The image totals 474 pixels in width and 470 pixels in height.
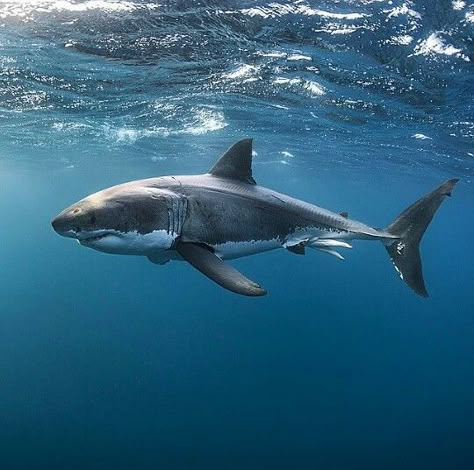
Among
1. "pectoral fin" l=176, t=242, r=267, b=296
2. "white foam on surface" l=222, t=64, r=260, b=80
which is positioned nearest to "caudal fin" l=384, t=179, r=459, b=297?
"pectoral fin" l=176, t=242, r=267, b=296

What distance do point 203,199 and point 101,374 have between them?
20834 mm

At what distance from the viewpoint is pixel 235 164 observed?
6.28 m

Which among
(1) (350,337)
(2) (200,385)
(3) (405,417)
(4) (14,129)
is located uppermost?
(4) (14,129)

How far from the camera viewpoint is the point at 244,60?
44.9 ft

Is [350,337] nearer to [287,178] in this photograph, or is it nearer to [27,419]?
[287,178]

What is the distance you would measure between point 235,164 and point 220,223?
3.87 ft

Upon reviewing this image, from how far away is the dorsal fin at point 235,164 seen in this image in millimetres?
6211

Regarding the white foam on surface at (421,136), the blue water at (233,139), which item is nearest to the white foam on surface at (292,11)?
the blue water at (233,139)

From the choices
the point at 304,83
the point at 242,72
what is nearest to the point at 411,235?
the point at 242,72

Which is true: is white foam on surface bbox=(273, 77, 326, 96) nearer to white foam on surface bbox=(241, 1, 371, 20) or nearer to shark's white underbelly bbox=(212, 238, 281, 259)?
white foam on surface bbox=(241, 1, 371, 20)

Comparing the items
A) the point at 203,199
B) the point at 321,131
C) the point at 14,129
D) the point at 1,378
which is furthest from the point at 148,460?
the point at 14,129

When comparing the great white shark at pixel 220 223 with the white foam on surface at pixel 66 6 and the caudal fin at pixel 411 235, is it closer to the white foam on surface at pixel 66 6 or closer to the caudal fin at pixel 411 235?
the caudal fin at pixel 411 235

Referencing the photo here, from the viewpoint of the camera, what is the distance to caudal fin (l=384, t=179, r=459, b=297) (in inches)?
282

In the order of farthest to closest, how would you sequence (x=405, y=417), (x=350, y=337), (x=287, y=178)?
(x=287, y=178) < (x=350, y=337) < (x=405, y=417)
